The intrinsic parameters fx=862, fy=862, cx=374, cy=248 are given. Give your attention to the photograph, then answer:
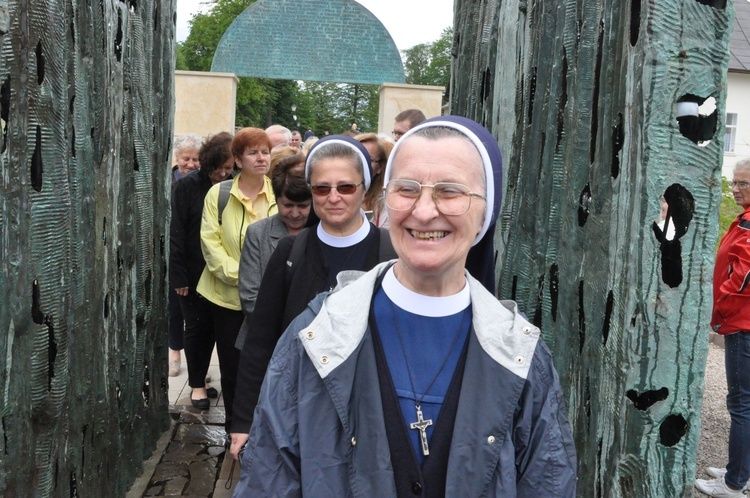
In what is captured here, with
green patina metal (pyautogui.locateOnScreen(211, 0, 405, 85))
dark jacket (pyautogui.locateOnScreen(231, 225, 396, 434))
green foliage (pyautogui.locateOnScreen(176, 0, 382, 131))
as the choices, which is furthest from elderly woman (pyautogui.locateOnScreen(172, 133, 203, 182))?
green foliage (pyautogui.locateOnScreen(176, 0, 382, 131))

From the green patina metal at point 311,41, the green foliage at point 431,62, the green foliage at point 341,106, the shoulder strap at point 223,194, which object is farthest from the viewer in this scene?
the green foliage at point 431,62

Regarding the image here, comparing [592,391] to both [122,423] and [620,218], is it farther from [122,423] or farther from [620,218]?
[122,423]

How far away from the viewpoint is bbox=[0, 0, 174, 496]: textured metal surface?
2.85 meters

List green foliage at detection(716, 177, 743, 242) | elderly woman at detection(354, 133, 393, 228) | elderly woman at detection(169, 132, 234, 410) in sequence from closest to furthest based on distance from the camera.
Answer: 1. elderly woman at detection(354, 133, 393, 228)
2. elderly woman at detection(169, 132, 234, 410)
3. green foliage at detection(716, 177, 743, 242)

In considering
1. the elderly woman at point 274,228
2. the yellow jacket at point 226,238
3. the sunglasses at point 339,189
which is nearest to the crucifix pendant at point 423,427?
the sunglasses at point 339,189

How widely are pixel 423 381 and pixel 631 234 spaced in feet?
3.66

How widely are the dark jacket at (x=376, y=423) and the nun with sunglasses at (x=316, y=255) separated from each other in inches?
61.2

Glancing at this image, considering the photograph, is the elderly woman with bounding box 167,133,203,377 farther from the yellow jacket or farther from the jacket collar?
the jacket collar

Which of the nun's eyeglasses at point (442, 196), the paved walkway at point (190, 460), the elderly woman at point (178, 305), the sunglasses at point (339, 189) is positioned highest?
the nun's eyeglasses at point (442, 196)

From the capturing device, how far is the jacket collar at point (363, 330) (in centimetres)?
181

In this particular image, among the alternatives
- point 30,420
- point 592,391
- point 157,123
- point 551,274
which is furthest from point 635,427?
point 157,123

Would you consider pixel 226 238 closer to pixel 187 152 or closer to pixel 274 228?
pixel 274 228

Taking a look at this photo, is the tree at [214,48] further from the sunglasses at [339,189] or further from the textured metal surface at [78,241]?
the sunglasses at [339,189]

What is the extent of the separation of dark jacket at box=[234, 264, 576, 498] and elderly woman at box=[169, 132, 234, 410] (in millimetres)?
4426
